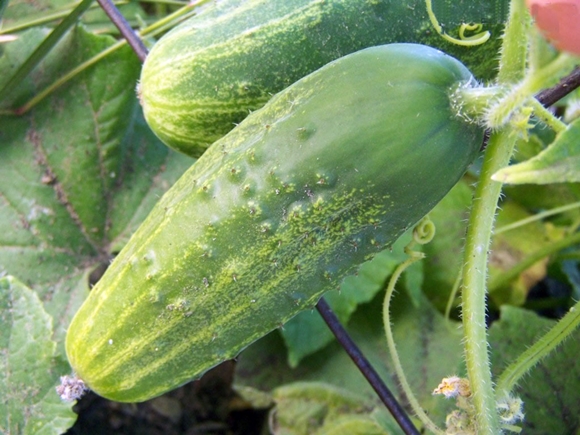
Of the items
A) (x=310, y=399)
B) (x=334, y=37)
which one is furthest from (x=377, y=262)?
(x=334, y=37)

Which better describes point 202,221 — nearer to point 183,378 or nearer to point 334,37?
point 183,378

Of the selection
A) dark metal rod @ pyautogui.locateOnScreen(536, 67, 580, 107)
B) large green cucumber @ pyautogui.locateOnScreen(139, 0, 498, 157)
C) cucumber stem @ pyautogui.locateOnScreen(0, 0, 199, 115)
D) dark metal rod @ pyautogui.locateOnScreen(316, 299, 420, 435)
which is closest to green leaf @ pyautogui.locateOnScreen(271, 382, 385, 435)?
dark metal rod @ pyautogui.locateOnScreen(316, 299, 420, 435)

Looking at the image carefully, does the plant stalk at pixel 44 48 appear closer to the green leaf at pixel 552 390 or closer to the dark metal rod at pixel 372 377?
the dark metal rod at pixel 372 377

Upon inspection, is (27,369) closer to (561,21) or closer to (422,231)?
(422,231)

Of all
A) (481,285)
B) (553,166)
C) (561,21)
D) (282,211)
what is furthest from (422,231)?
(561,21)

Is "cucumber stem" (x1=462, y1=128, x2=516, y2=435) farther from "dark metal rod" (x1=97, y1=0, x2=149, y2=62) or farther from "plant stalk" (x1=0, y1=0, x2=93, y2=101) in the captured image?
"plant stalk" (x1=0, y1=0, x2=93, y2=101)

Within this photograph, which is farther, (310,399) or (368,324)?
(368,324)

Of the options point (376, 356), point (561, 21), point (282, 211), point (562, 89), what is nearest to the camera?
point (561, 21)
